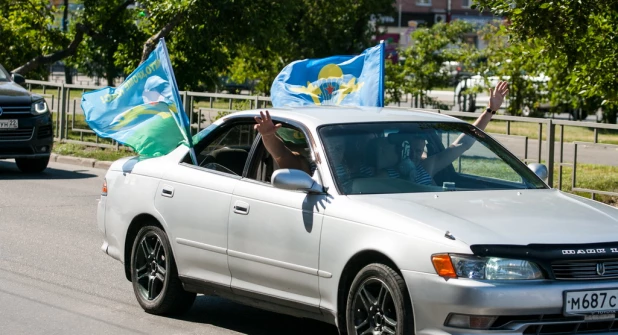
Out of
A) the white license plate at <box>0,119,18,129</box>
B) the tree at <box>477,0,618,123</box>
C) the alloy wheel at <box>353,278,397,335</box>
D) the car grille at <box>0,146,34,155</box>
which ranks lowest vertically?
the alloy wheel at <box>353,278,397,335</box>

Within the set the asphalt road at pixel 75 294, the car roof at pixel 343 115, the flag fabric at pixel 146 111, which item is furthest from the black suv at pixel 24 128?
the car roof at pixel 343 115

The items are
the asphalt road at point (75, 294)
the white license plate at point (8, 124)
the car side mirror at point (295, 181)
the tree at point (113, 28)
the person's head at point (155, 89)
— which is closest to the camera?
the car side mirror at point (295, 181)

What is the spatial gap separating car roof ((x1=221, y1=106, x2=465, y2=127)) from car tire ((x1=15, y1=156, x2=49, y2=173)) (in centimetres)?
1082

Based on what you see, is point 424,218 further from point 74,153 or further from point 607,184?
point 74,153

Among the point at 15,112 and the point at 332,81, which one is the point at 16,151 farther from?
the point at 332,81

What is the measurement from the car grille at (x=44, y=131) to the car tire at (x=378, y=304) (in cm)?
1220

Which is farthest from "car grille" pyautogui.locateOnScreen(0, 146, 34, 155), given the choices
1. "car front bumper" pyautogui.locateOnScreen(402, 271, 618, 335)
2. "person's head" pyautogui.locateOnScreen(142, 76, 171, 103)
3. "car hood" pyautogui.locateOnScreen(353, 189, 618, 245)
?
"car front bumper" pyautogui.locateOnScreen(402, 271, 618, 335)

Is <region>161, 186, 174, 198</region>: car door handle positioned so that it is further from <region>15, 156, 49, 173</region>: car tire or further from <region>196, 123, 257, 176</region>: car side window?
<region>15, 156, 49, 173</region>: car tire

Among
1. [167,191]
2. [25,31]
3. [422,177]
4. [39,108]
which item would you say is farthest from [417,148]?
[25,31]

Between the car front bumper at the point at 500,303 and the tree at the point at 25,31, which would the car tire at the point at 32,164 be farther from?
the car front bumper at the point at 500,303

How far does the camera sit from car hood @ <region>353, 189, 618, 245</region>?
5.52m

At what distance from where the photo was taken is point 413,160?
22.1ft

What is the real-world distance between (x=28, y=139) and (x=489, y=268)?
12922mm

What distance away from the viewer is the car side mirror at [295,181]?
247 inches
